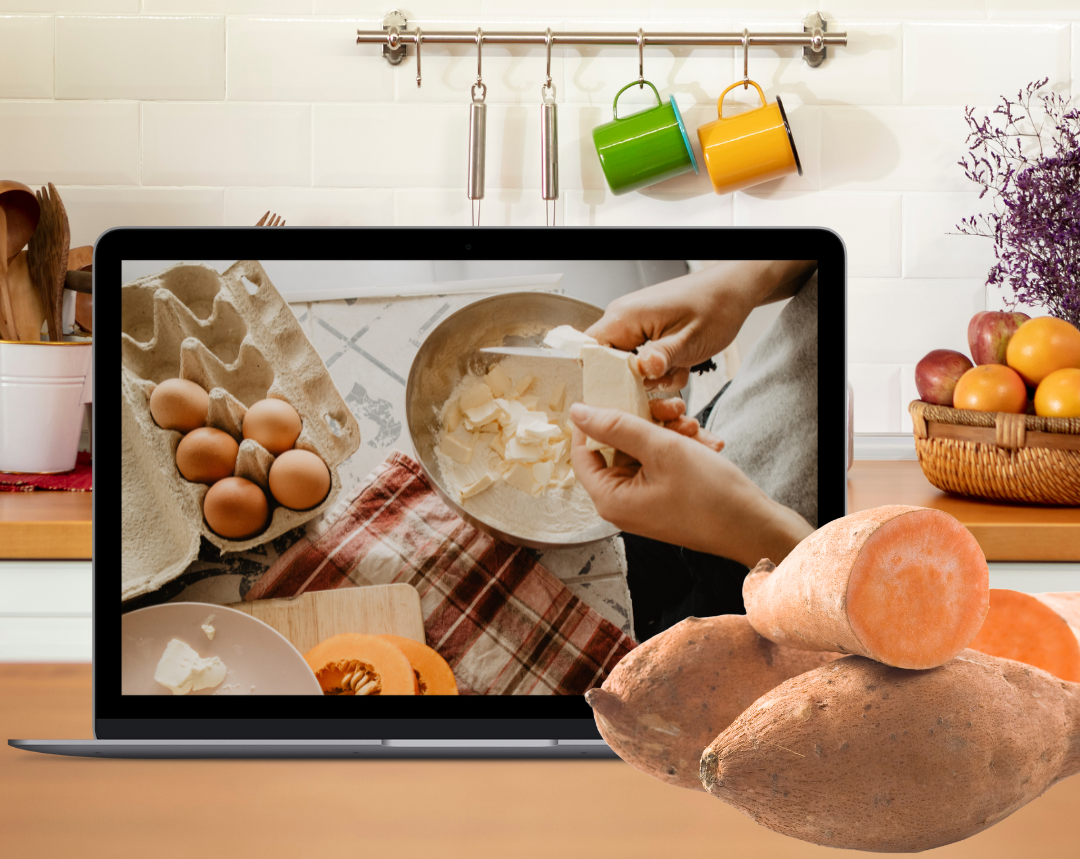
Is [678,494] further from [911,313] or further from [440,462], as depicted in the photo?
[911,313]

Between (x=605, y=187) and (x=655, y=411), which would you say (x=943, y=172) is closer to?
(x=605, y=187)

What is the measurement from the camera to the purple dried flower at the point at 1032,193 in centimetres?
100

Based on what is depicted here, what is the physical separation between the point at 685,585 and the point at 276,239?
31cm

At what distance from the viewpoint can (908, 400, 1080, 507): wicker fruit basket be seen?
824 mm

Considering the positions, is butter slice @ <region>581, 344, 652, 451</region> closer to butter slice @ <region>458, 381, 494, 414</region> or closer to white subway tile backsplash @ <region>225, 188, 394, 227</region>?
butter slice @ <region>458, 381, 494, 414</region>

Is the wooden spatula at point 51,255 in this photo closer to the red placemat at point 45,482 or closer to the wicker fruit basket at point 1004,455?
the red placemat at point 45,482

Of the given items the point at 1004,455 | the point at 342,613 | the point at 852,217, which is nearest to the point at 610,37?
the point at 852,217

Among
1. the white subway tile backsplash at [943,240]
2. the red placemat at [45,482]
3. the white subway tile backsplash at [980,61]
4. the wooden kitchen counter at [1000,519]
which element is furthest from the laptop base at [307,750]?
the white subway tile backsplash at [980,61]

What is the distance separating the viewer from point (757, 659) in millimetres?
271

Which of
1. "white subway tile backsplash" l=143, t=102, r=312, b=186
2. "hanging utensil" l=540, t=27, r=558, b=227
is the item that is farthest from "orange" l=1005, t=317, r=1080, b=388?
"white subway tile backsplash" l=143, t=102, r=312, b=186

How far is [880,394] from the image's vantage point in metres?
1.18

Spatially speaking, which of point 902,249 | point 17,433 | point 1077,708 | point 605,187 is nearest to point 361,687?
point 1077,708

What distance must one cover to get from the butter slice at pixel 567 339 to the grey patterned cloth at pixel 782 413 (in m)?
0.09

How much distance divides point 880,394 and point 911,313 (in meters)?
0.13
